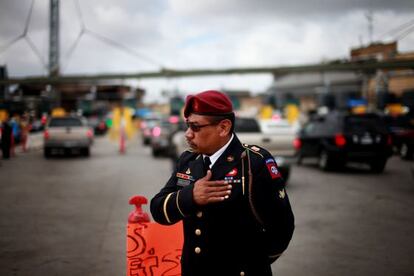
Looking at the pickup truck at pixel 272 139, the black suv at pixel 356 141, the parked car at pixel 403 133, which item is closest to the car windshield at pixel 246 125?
the pickup truck at pixel 272 139

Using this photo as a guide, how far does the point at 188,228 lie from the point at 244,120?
10409 mm

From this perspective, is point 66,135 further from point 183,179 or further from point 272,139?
point 183,179

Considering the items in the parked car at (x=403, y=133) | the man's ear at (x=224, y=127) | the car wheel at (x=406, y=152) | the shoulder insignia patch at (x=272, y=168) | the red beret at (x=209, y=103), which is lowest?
the car wheel at (x=406, y=152)

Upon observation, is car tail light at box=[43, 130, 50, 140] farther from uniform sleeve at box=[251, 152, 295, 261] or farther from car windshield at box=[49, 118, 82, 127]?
uniform sleeve at box=[251, 152, 295, 261]

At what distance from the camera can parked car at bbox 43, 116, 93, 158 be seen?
69.2 feet

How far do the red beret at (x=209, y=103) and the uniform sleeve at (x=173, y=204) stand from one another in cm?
40

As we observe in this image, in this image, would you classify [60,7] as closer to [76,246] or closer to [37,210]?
[37,210]

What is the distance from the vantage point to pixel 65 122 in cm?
Answer: 2247

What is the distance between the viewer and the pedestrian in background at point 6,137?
18.3m

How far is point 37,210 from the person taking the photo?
869 cm

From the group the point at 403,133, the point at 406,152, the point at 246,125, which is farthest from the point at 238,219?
the point at 403,133

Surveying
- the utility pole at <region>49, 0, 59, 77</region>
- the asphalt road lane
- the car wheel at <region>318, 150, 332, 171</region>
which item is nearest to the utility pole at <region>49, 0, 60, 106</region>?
the utility pole at <region>49, 0, 59, 77</region>

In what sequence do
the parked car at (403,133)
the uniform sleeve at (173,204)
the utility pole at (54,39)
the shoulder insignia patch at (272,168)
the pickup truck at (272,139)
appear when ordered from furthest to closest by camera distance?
the parked car at (403,133) → the pickup truck at (272,139) → the utility pole at (54,39) → the shoulder insignia patch at (272,168) → the uniform sleeve at (173,204)

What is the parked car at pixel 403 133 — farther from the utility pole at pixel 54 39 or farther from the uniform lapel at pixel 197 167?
the uniform lapel at pixel 197 167
